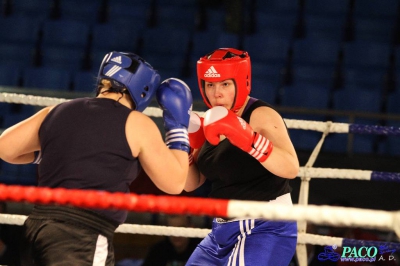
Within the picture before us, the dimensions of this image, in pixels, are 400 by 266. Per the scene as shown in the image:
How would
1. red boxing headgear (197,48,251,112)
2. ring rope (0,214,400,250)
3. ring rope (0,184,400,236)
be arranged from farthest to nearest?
1. ring rope (0,214,400,250)
2. red boxing headgear (197,48,251,112)
3. ring rope (0,184,400,236)

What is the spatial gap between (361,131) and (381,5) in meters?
Answer: 3.70

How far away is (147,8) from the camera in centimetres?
648

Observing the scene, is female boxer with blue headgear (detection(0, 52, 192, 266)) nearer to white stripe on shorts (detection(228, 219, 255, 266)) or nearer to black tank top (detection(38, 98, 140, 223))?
black tank top (detection(38, 98, 140, 223))

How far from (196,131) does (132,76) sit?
527 millimetres

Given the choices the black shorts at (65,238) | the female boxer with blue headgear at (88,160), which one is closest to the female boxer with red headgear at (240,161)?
the female boxer with blue headgear at (88,160)

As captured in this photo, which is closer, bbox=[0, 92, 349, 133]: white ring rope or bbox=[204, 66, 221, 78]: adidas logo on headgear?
bbox=[204, 66, 221, 78]: adidas logo on headgear

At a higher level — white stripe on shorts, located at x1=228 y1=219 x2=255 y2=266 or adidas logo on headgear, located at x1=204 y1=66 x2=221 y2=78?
adidas logo on headgear, located at x1=204 y1=66 x2=221 y2=78

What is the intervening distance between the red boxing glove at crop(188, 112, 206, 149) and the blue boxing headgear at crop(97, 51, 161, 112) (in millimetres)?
396

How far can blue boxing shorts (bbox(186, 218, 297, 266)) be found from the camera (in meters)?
2.16

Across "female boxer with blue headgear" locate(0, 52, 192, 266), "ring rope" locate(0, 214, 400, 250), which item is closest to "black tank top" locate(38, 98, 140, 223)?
"female boxer with blue headgear" locate(0, 52, 192, 266)

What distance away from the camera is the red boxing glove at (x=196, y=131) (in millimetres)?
2346

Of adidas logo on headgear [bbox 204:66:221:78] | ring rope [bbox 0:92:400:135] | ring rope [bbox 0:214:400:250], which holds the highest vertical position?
adidas logo on headgear [bbox 204:66:221:78]

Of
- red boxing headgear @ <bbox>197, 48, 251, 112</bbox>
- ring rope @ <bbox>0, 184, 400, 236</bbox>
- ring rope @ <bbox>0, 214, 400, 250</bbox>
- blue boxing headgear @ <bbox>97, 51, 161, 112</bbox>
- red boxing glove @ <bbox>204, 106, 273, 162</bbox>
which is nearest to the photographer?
ring rope @ <bbox>0, 184, 400, 236</bbox>

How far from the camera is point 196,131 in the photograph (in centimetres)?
236
